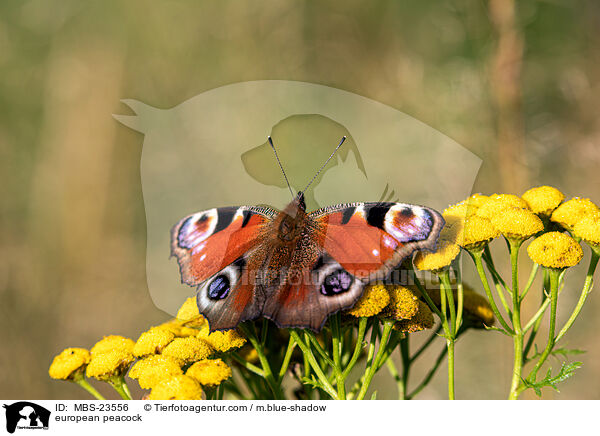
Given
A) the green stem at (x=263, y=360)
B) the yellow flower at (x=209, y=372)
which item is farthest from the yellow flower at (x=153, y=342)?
the green stem at (x=263, y=360)

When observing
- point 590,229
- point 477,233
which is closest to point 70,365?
point 477,233

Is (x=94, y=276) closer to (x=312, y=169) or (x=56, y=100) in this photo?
(x=56, y=100)

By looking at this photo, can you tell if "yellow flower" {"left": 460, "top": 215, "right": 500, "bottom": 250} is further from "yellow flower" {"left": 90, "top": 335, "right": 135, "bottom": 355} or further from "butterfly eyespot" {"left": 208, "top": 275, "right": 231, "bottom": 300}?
"yellow flower" {"left": 90, "top": 335, "right": 135, "bottom": 355}

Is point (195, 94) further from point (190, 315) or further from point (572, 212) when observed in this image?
point (572, 212)

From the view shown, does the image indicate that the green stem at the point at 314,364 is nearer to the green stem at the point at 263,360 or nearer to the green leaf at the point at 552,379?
the green stem at the point at 263,360

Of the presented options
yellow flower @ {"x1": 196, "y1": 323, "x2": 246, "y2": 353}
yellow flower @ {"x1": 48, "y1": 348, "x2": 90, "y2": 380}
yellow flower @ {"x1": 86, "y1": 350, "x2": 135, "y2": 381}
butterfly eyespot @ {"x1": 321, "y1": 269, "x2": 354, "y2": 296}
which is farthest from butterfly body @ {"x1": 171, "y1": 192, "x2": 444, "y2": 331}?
yellow flower @ {"x1": 48, "y1": 348, "x2": 90, "y2": 380}
